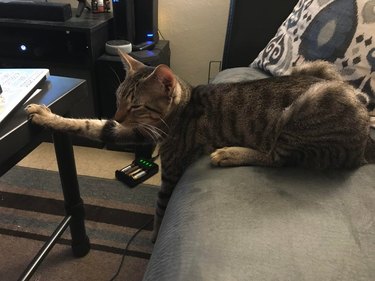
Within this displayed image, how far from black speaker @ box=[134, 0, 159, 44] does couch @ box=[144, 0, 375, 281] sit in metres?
1.11

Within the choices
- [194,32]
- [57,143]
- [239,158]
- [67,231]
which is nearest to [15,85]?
[57,143]

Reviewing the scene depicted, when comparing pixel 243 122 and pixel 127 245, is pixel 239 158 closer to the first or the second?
pixel 243 122

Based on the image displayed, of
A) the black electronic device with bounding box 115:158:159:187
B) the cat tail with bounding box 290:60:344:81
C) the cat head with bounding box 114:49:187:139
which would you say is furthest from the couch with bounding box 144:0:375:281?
the black electronic device with bounding box 115:158:159:187

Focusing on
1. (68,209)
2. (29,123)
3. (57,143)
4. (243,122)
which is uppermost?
(29,123)

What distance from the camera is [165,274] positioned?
1.92ft

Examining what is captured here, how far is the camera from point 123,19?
1.74m

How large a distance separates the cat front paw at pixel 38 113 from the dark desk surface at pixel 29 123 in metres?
0.01

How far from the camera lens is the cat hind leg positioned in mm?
882

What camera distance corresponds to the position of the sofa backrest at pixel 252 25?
1.50 m

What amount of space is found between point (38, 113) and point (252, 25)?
1.11 meters

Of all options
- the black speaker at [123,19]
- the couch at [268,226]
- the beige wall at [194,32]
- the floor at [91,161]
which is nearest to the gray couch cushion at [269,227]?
the couch at [268,226]

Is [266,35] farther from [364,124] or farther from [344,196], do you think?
[344,196]

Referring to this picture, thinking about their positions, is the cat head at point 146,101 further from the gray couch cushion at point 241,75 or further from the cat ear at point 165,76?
the gray couch cushion at point 241,75

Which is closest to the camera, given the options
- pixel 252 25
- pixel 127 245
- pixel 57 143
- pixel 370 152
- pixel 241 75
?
pixel 370 152
